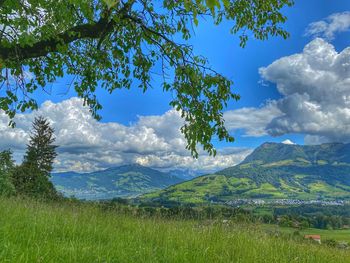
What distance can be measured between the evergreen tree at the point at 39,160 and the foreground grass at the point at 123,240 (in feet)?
181

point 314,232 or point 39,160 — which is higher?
point 39,160

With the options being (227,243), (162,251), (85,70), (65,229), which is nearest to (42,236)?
(65,229)

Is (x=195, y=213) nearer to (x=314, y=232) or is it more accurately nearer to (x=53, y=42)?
(x=53, y=42)

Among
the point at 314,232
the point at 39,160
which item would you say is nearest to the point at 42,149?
the point at 39,160

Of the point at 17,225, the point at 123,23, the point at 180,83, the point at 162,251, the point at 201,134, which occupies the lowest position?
the point at 162,251

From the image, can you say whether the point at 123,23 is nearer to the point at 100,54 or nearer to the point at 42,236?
the point at 100,54

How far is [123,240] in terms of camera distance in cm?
783

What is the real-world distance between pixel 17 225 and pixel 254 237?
17.5 ft

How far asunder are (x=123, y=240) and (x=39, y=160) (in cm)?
7651

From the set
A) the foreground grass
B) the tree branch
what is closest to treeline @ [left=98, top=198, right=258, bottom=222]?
the foreground grass

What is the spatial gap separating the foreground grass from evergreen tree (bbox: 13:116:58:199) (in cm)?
5524

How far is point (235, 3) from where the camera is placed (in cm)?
1141

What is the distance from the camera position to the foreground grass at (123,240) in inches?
246

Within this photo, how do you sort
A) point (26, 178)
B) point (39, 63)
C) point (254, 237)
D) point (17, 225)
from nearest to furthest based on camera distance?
point (17, 225), point (254, 237), point (39, 63), point (26, 178)
